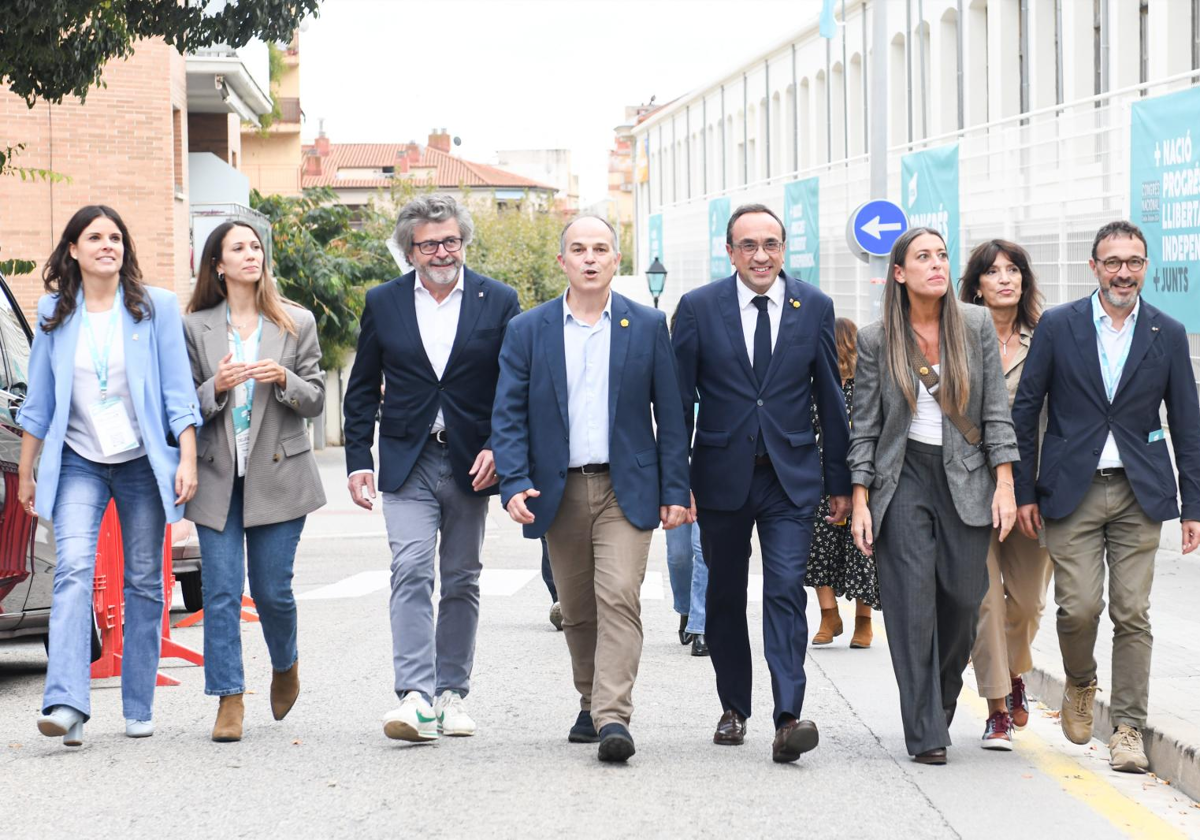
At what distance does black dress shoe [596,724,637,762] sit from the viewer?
623 cm

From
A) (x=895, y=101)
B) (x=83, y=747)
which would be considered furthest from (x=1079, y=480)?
(x=895, y=101)

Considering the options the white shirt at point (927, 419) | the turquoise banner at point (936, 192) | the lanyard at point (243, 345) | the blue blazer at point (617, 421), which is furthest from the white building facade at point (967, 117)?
the lanyard at point (243, 345)

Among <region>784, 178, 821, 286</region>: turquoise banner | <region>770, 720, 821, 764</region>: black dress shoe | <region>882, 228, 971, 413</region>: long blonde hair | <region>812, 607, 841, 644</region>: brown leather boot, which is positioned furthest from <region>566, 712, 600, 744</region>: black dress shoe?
<region>784, 178, 821, 286</region>: turquoise banner

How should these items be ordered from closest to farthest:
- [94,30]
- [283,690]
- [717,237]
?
[283,690], [94,30], [717,237]

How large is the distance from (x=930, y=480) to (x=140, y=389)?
2.99 metres

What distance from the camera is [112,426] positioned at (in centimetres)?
662

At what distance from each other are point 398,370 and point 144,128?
65.3 feet

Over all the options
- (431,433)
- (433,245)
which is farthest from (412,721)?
(433,245)

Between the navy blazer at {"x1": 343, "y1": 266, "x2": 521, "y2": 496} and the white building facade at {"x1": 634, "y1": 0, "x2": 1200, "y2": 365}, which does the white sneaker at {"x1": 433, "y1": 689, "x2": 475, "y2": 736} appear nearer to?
the navy blazer at {"x1": 343, "y1": 266, "x2": 521, "y2": 496}

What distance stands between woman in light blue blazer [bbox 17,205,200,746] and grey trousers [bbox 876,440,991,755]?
268 centimetres

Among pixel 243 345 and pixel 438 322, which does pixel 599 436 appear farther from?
pixel 243 345

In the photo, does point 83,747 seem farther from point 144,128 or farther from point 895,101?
point 895,101

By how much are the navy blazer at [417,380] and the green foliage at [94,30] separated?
5.44m

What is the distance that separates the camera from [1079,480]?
6.44m
